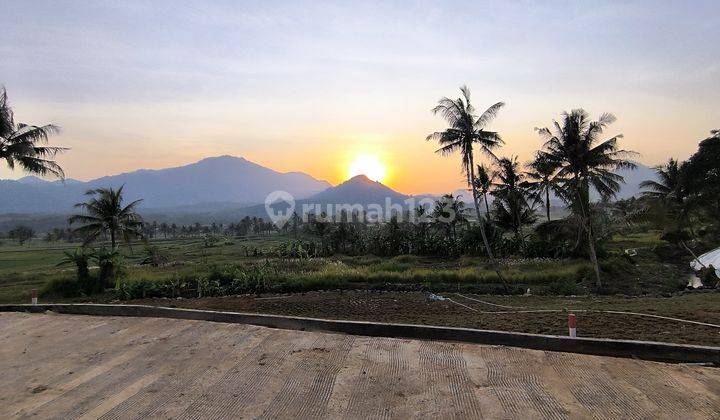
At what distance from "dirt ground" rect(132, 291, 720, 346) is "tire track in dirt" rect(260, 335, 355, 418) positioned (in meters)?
2.64

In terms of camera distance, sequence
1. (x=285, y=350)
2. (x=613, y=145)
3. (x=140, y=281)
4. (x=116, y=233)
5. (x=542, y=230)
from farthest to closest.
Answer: (x=542, y=230)
(x=116, y=233)
(x=613, y=145)
(x=140, y=281)
(x=285, y=350)

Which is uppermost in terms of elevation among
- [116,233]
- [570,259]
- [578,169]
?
[578,169]

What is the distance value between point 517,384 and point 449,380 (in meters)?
0.69

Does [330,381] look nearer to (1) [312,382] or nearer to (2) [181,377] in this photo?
A: (1) [312,382]

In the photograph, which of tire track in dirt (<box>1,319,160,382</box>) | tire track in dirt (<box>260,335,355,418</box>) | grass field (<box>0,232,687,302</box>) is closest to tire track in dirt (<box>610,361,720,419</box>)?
tire track in dirt (<box>260,335,355,418</box>)

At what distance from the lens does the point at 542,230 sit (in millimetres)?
28219

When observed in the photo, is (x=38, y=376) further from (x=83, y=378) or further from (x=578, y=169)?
(x=578, y=169)

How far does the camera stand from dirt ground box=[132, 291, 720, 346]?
6.91 m

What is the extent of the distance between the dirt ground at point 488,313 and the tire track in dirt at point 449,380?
73.7 inches

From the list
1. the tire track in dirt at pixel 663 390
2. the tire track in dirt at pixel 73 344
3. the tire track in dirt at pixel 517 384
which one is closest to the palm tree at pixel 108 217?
the tire track in dirt at pixel 73 344

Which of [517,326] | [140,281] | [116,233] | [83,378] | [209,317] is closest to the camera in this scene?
[83,378]

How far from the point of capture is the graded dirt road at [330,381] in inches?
173

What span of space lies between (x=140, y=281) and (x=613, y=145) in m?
18.8

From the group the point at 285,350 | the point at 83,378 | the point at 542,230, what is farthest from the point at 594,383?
the point at 542,230
